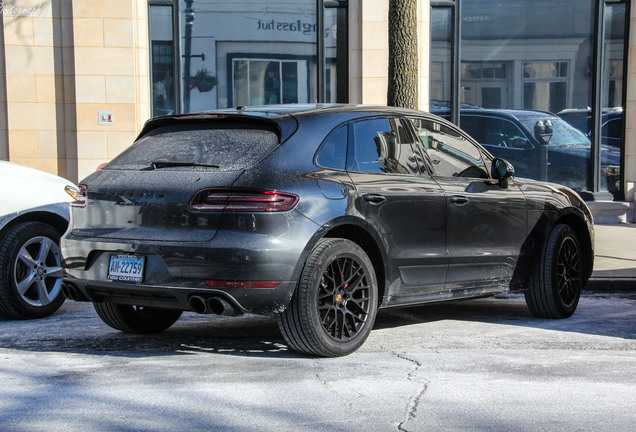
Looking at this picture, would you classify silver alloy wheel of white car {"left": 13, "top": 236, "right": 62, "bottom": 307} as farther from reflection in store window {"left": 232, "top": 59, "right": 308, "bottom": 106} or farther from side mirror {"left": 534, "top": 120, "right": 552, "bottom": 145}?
side mirror {"left": 534, "top": 120, "right": 552, "bottom": 145}

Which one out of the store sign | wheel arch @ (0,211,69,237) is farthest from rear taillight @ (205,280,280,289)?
the store sign

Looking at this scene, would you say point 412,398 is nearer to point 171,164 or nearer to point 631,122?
point 171,164

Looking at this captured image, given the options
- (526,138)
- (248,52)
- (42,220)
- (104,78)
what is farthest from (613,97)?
(42,220)

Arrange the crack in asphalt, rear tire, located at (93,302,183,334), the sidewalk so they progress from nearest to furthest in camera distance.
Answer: the crack in asphalt → rear tire, located at (93,302,183,334) → the sidewalk

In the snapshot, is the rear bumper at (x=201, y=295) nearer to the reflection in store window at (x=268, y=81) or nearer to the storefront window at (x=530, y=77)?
the reflection in store window at (x=268, y=81)

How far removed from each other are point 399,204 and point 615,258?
572 centimetres

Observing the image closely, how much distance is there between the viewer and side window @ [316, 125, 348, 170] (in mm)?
5770

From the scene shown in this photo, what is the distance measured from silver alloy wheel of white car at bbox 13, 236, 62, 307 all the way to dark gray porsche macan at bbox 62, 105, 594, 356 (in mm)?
1077

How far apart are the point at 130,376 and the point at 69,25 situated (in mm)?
10099

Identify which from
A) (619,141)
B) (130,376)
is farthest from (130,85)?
(130,376)

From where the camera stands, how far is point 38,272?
7.32m

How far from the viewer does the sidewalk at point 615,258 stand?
30.4 ft

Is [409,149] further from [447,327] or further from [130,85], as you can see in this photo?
[130,85]

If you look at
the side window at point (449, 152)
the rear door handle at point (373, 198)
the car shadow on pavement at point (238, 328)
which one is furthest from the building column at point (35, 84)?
the rear door handle at point (373, 198)
